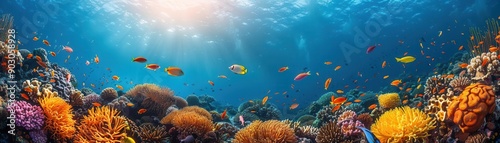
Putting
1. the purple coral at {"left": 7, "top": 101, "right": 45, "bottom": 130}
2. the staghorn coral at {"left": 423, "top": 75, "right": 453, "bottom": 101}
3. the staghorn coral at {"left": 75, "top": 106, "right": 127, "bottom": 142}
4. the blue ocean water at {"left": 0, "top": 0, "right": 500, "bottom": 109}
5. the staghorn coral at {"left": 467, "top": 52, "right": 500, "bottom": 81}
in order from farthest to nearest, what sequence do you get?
1. the blue ocean water at {"left": 0, "top": 0, "right": 500, "bottom": 109}
2. the staghorn coral at {"left": 423, "top": 75, "right": 453, "bottom": 101}
3. the staghorn coral at {"left": 467, "top": 52, "right": 500, "bottom": 81}
4. the staghorn coral at {"left": 75, "top": 106, "right": 127, "bottom": 142}
5. the purple coral at {"left": 7, "top": 101, "right": 45, "bottom": 130}

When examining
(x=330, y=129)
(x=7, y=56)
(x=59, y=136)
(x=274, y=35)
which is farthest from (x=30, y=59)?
(x=274, y=35)

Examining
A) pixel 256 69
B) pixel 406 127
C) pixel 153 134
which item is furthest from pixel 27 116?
pixel 256 69

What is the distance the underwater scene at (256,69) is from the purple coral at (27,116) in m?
0.02

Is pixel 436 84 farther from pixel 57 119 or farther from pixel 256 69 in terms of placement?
pixel 256 69

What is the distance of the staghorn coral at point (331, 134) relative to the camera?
5930mm

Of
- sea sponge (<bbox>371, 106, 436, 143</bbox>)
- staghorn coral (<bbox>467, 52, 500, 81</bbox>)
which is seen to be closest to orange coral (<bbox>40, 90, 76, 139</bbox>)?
sea sponge (<bbox>371, 106, 436, 143</bbox>)

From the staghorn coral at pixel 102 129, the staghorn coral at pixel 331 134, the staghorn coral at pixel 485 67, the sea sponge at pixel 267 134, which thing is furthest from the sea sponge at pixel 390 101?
the staghorn coral at pixel 102 129

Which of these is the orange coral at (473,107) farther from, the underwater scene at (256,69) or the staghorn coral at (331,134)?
the staghorn coral at (331,134)

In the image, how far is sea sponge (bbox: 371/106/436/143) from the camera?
467cm

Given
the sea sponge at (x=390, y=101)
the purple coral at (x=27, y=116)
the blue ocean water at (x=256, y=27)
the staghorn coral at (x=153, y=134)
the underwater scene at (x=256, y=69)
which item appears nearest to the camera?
the purple coral at (x=27, y=116)

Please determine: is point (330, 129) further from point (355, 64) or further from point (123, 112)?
point (355, 64)

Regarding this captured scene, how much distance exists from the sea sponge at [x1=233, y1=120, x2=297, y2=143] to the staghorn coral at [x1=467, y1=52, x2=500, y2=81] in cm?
549

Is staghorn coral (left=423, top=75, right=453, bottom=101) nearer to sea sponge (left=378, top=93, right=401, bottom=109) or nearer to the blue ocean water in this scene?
sea sponge (left=378, top=93, right=401, bottom=109)

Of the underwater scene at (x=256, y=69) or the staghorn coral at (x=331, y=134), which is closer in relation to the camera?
the underwater scene at (x=256, y=69)
